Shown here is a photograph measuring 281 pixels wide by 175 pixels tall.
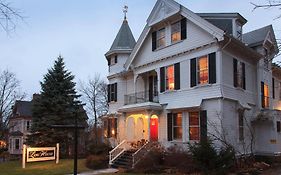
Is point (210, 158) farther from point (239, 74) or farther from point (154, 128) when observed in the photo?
point (154, 128)

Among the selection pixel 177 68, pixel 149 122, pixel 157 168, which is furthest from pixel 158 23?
pixel 157 168

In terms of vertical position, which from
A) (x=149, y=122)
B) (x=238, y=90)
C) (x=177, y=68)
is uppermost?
(x=177, y=68)

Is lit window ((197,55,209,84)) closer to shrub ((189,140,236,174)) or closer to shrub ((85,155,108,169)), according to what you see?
shrub ((189,140,236,174))

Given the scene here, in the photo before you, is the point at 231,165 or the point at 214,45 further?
the point at 214,45

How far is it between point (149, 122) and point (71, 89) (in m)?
12.8

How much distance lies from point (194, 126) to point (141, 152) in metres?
3.85

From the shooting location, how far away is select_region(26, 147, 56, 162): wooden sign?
21.6 meters

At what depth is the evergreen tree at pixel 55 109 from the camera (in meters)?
29.8

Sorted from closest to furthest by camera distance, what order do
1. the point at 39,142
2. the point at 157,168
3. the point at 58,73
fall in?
1. the point at 157,168
2. the point at 39,142
3. the point at 58,73

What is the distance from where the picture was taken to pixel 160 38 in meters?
23.4

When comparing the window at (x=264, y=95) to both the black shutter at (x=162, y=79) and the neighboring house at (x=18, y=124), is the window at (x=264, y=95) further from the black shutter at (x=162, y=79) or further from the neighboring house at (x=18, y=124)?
the neighboring house at (x=18, y=124)

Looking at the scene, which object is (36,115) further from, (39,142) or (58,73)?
(58,73)

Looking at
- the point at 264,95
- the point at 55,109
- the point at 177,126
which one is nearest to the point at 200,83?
the point at 177,126

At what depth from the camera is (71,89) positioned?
106 ft
